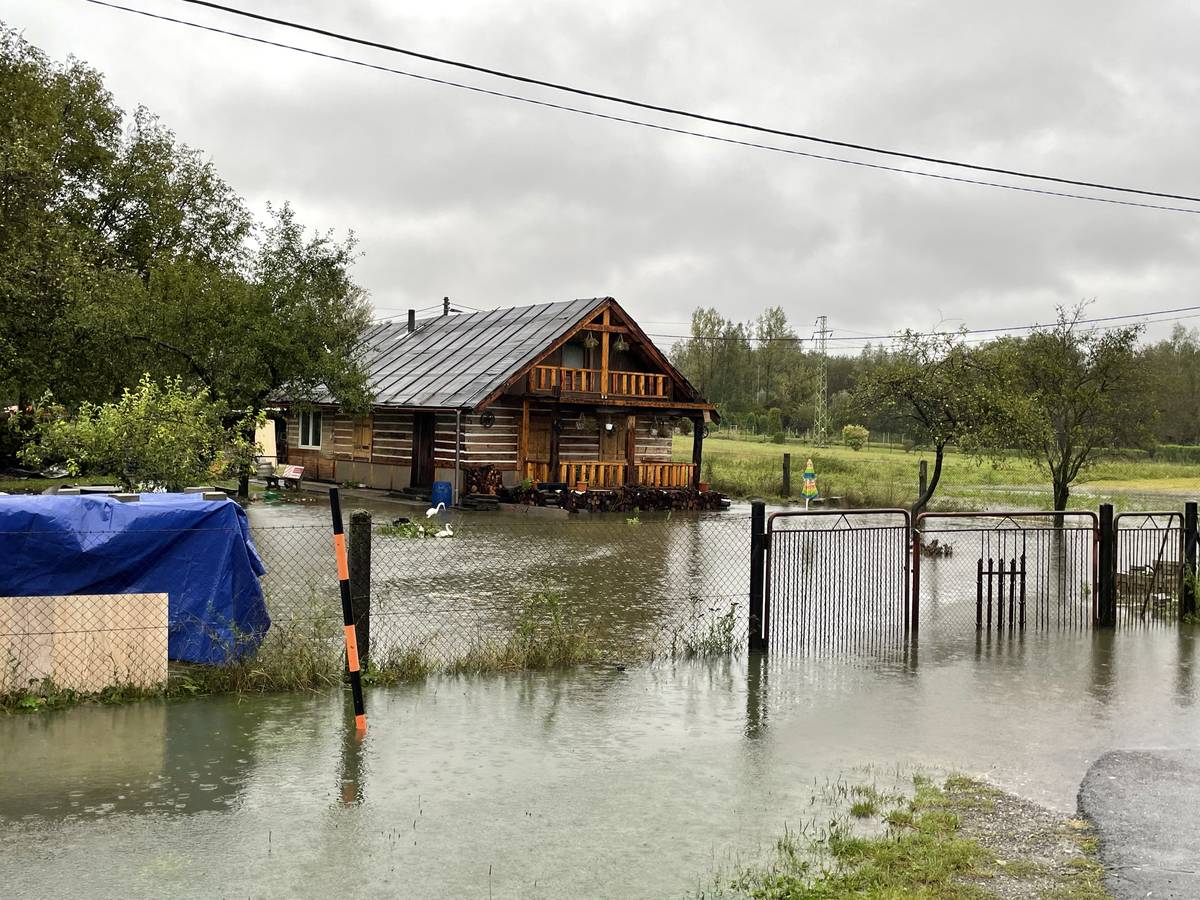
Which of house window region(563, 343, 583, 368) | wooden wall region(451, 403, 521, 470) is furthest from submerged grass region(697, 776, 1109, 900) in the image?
house window region(563, 343, 583, 368)

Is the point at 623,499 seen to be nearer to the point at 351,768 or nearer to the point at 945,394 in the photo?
the point at 945,394

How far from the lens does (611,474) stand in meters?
31.8

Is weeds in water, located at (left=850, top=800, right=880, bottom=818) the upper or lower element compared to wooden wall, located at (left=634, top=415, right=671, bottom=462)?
lower

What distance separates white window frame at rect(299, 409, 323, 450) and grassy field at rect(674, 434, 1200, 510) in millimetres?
13901

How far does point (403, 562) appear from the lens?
1792 centimetres

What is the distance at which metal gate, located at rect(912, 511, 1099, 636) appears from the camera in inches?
488

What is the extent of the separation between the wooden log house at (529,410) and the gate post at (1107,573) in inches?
737

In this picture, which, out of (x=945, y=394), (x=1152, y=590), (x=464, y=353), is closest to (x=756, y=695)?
(x=1152, y=590)

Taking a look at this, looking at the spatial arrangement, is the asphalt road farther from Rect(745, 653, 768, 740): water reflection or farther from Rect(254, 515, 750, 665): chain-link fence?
Rect(254, 515, 750, 665): chain-link fence

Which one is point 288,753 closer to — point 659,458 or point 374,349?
point 659,458

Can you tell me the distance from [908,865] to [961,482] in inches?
Result: 1767

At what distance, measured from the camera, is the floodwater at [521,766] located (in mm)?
5309

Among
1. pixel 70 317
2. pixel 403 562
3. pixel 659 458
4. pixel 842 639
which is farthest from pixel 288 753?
pixel 659 458

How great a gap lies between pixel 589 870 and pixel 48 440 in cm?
1212
